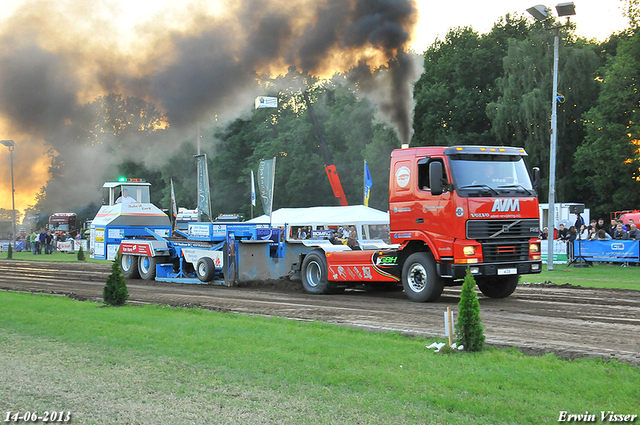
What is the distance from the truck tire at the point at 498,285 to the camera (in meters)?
Answer: 14.2

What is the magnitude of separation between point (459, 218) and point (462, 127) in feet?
139

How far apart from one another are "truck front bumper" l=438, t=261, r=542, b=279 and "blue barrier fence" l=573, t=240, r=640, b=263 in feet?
45.3

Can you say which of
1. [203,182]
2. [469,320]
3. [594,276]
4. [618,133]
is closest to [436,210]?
[469,320]

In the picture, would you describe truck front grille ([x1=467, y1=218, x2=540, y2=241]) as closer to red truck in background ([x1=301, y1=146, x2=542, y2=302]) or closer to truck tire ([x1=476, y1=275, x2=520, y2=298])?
red truck in background ([x1=301, y1=146, x2=542, y2=302])

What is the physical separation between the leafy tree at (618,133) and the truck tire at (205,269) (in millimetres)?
32304

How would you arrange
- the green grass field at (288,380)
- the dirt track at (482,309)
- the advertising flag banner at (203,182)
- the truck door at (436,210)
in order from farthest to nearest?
the advertising flag banner at (203,182), the truck door at (436,210), the dirt track at (482,309), the green grass field at (288,380)

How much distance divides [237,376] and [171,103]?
20.4m

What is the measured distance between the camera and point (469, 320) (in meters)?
7.54

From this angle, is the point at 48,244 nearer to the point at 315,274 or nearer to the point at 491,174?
the point at 315,274

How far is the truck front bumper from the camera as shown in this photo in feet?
41.2

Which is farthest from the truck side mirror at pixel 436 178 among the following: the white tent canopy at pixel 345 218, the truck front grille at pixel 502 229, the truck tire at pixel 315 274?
the white tent canopy at pixel 345 218

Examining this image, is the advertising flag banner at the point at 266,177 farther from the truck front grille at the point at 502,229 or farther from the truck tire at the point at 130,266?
the truck front grille at the point at 502,229

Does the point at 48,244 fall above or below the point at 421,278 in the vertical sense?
above

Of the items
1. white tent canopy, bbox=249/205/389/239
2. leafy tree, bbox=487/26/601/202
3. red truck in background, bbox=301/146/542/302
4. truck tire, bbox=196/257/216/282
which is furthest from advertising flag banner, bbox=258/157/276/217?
leafy tree, bbox=487/26/601/202
